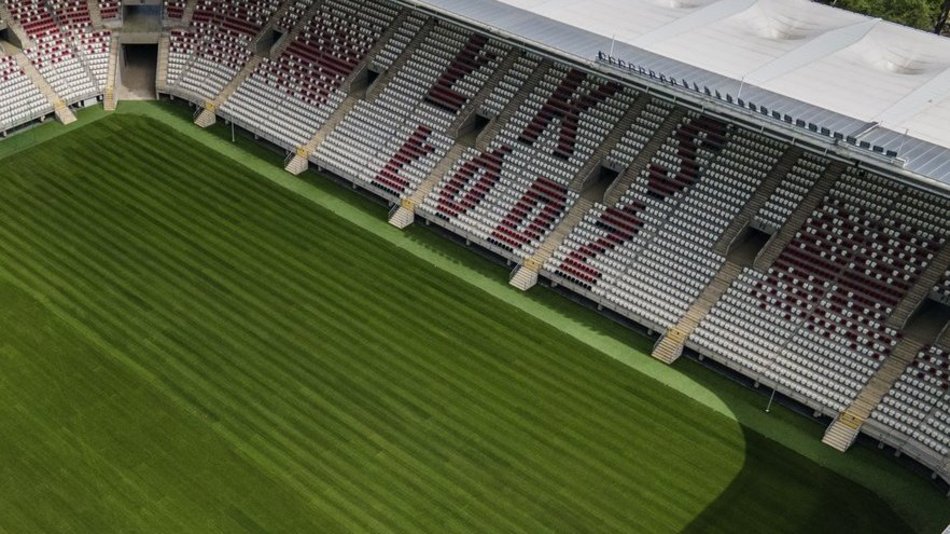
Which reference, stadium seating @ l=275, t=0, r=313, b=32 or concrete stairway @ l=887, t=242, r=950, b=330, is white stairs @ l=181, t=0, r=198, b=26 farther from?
concrete stairway @ l=887, t=242, r=950, b=330

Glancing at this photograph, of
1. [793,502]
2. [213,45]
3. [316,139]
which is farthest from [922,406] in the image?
[213,45]

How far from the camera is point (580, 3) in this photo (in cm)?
5334

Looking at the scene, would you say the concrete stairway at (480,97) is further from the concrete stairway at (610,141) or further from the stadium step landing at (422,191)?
the concrete stairway at (610,141)

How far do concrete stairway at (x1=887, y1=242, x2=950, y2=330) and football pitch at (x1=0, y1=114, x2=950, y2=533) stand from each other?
7494 mm

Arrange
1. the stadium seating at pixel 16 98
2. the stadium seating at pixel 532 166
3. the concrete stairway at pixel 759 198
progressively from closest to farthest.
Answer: the concrete stairway at pixel 759 198 < the stadium seating at pixel 532 166 < the stadium seating at pixel 16 98

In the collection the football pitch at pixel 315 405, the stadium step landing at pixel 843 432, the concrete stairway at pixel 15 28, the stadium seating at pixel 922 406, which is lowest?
the football pitch at pixel 315 405

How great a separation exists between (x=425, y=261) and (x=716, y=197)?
15690mm

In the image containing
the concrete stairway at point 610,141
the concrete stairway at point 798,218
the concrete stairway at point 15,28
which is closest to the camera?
the concrete stairway at point 798,218

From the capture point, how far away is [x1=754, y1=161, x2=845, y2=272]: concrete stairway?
50031mm

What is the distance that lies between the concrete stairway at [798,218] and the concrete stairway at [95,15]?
46.4 m

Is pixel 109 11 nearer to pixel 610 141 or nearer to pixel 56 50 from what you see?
pixel 56 50

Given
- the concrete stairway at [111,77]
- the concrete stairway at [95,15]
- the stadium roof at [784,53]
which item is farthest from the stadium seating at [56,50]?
the stadium roof at [784,53]

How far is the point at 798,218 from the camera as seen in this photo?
50312 millimetres

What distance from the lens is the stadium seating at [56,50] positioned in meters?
64.8
